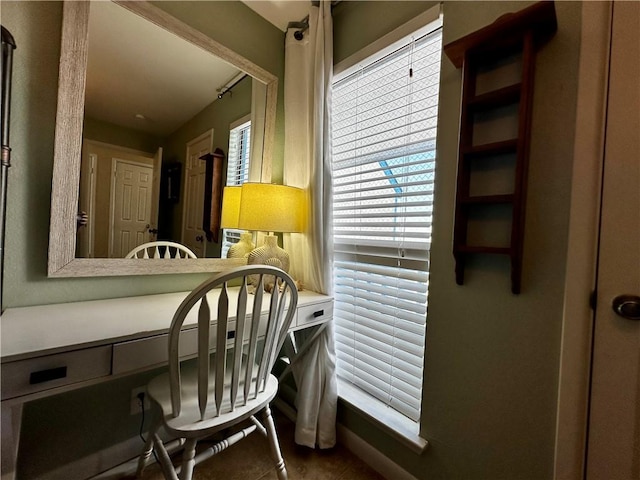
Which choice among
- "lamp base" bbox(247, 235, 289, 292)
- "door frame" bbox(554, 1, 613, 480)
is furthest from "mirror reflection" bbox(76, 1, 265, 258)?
"door frame" bbox(554, 1, 613, 480)

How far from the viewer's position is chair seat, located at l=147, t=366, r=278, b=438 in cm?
90

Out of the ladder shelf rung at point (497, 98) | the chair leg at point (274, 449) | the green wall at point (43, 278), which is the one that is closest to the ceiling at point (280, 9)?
the green wall at point (43, 278)

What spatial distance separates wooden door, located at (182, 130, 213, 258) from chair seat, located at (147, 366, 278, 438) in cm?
66

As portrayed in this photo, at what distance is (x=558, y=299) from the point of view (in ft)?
2.78

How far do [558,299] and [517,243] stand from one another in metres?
0.21

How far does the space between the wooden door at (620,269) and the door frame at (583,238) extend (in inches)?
0.7

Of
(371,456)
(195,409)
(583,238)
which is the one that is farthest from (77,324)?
(583,238)

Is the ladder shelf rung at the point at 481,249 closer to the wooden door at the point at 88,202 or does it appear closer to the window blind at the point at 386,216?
the window blind at the point at 386,216

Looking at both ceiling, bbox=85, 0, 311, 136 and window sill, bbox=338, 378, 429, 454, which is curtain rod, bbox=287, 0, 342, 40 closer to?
ceiling, bbox=85, 0, 311, 136

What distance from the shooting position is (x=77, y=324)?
35.4 inches

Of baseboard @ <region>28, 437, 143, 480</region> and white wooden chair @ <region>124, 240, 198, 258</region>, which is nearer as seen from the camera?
baseboard @ <region>28, 437, 143, 480</region>

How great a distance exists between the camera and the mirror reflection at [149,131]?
1161mm

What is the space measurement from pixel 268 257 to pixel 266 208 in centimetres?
27

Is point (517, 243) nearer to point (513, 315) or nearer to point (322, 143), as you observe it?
point (513, 315)
